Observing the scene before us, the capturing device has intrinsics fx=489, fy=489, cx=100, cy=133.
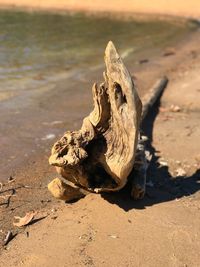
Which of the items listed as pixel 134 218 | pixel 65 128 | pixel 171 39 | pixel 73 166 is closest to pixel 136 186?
pixel 134 218

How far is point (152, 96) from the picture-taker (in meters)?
10.1

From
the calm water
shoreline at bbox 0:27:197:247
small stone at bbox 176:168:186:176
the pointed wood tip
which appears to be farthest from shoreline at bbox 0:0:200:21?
the pointed wood tip

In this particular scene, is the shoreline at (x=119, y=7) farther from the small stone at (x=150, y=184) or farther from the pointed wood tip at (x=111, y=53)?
the pointed wood tip at (x=111, y=53)

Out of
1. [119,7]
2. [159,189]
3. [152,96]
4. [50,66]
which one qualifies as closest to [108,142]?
[159,189]

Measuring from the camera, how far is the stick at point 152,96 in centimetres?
921

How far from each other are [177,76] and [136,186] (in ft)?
26.9

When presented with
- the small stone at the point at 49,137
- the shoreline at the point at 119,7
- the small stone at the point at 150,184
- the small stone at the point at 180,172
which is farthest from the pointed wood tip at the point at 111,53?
the shoreline at the point at 119,7

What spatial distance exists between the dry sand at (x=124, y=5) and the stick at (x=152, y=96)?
1923 cm

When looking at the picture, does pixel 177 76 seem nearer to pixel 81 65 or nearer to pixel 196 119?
pixel 81 65

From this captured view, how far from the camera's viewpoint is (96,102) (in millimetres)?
5207

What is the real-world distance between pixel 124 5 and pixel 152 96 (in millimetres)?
24494

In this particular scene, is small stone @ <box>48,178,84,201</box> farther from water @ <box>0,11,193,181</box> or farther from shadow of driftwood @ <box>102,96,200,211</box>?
water @ <box>0,11,193,181</box>

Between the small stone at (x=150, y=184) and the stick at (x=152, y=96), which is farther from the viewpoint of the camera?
the stick at (x=152, y=96)

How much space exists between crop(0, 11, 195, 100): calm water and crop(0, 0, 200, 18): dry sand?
389cm
